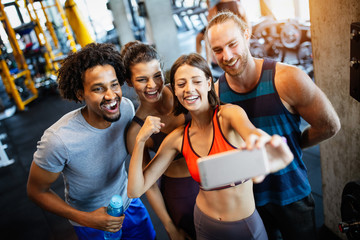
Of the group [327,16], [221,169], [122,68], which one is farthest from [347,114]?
[122,68]

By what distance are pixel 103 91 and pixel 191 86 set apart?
1.81ft

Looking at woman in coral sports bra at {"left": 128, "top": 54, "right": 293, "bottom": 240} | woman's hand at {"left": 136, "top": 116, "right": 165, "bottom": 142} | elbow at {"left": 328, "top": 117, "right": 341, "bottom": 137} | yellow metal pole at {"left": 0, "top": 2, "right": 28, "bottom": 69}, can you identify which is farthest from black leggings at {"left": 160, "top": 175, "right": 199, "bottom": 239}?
yellow metal pole at {"left": 0, "top": 2, "right": 28, "bottom": 69}

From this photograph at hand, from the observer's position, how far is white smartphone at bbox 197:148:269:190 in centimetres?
83

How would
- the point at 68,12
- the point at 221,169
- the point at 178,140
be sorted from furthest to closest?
the point at 68,12
the point at 178,140
the point at 221,169

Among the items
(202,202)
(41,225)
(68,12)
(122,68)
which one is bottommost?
(41,225)

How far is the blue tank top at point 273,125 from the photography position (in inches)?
64.7

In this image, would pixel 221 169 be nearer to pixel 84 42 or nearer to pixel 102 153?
pixel 102 153

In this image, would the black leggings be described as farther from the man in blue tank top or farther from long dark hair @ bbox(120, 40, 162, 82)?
long dark hair @ bbox(120, 40, 162, 82)

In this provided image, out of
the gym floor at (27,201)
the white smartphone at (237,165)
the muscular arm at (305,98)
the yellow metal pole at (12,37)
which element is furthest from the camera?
the yellow metal pole at (12,37)

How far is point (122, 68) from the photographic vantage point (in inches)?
72.3

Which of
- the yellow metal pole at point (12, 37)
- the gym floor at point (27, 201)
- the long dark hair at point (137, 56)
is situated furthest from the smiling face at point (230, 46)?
the yellow metal pole at point (12, 37)

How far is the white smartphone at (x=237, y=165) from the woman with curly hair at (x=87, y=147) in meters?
0.96

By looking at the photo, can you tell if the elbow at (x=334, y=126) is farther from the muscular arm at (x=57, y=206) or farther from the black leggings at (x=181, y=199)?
the muscular arm at (x=57, y=206)

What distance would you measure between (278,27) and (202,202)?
6.12m
